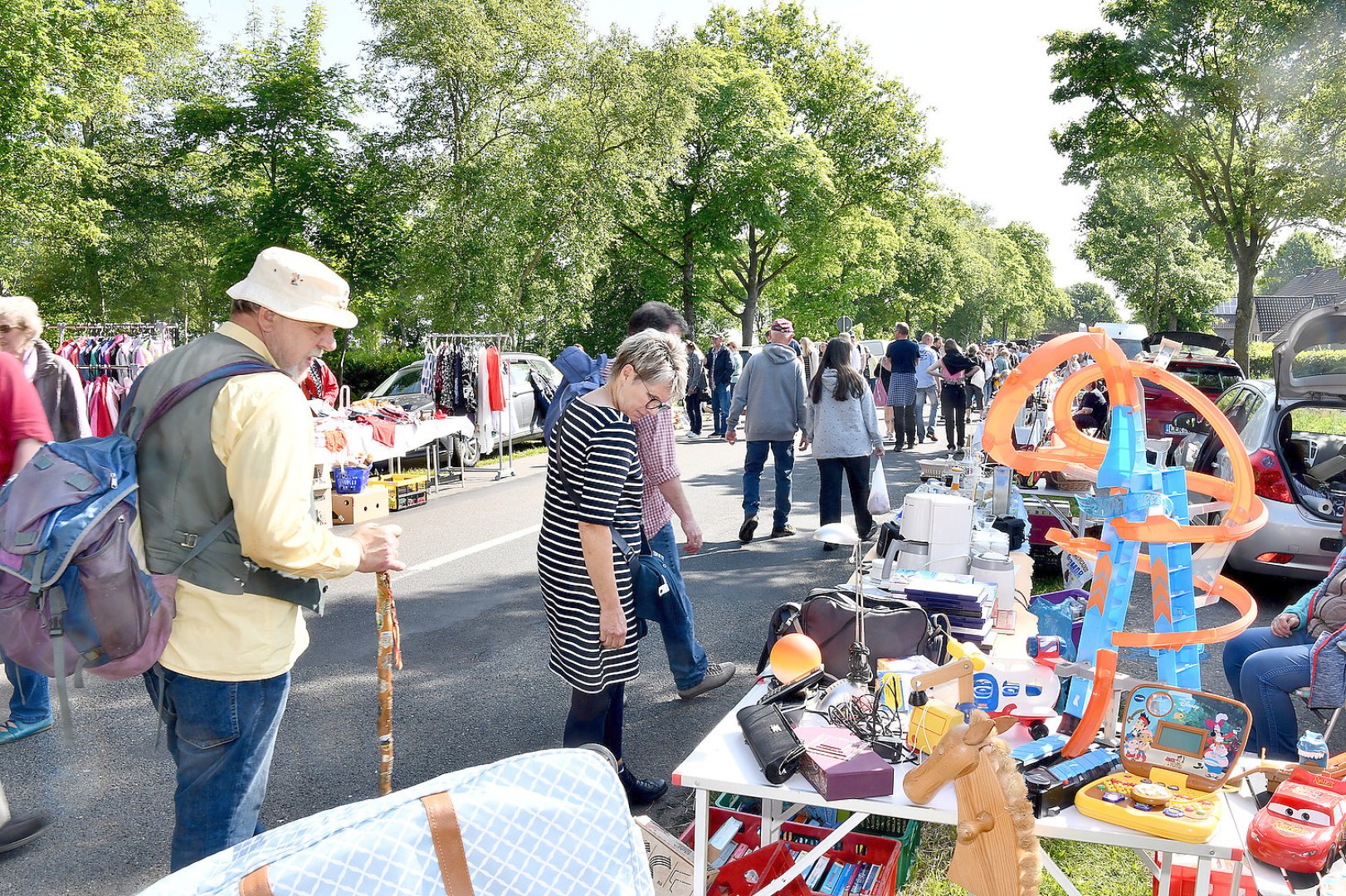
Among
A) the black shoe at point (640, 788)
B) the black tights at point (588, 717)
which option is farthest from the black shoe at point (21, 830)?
the black shoe at point (640, 788)

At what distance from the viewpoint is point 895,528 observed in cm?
491

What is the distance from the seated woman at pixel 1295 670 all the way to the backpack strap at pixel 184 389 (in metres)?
3.86

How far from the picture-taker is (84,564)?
2.01m

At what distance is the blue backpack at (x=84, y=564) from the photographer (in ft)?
6.55

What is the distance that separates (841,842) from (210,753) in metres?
1.96

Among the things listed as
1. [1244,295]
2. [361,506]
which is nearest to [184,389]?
[361,506]

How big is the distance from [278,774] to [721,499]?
700 centimetres

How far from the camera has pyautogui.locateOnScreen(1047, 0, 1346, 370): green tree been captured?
16.2 m

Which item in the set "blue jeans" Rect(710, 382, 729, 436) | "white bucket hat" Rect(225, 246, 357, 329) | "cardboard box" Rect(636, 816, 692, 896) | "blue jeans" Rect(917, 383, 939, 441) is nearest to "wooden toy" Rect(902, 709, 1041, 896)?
"cardboard box" Rect(636, 816, 692, 896)

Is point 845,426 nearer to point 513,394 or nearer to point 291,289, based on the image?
point 291,289

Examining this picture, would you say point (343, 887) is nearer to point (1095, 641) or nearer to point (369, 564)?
point (369, 564)

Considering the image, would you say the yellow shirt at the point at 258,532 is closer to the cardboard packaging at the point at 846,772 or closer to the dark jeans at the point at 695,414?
the cardboard packaging at the point at 846,772

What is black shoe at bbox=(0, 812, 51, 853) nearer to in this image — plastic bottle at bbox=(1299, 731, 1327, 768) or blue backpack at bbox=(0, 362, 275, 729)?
blue backpack at bbox=(0, 362, 275, 729)

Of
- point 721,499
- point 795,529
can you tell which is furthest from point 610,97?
point 795,529
